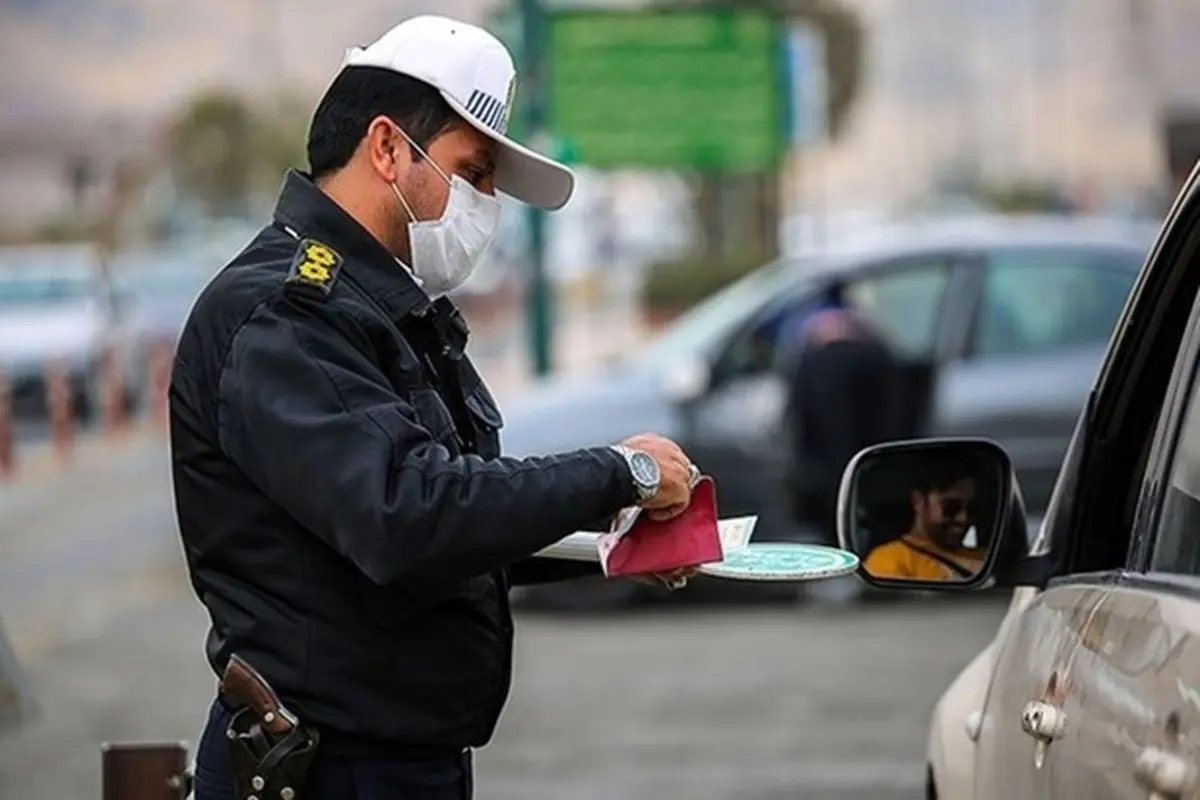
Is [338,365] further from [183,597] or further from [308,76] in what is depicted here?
[308,76]

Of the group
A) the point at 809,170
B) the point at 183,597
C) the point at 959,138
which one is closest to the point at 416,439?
the point at 183,597

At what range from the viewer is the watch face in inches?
116

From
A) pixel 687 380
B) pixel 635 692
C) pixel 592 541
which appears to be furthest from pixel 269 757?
pixel 687 380

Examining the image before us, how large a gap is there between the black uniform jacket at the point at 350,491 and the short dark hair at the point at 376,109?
7cm

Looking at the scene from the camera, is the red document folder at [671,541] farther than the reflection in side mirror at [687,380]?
No

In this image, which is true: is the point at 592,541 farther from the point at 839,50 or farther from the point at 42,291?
the point at 839,50

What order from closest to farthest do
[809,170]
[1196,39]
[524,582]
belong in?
[524,582], [1196,39], [809,170]

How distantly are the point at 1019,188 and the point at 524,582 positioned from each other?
156 ft

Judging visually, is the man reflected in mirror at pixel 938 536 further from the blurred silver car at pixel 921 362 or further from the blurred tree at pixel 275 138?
the blurred tree at pixel 275 138

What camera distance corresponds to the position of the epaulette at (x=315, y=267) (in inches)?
118

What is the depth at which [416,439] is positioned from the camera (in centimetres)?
291

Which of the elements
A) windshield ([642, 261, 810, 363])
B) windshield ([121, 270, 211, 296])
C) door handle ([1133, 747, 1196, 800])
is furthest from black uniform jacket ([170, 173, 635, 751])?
windshield ([121, 270, 211, 296])

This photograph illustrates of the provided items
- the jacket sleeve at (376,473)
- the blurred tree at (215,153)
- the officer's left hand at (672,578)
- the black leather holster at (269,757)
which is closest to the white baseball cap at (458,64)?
the jacket sleeve at (376,473)

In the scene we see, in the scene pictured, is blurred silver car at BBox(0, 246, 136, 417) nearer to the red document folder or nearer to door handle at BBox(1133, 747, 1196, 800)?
the red document folder
